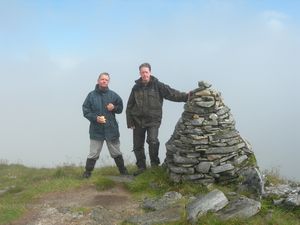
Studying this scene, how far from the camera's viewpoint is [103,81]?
14.1m

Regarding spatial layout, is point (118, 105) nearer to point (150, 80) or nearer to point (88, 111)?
point (88, 111)

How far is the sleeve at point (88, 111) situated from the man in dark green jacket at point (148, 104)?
1075 millimetres

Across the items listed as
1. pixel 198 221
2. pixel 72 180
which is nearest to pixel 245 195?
pixel 198 221

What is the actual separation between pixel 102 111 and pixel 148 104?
1438mm

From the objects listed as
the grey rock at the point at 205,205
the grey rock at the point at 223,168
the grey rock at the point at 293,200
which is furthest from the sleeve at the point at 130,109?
the grey rock at the point at 293,200

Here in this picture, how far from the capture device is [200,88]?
13391 millimetres

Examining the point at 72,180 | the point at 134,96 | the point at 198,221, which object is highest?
the point at 134,96

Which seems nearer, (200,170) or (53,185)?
(200,170)

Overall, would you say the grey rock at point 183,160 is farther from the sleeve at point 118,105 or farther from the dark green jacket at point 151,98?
the sleeve at point 118,105

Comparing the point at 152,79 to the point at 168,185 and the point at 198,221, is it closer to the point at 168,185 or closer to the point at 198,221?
the point at 168,185

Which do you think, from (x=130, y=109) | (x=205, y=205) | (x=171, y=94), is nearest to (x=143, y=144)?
(x=130, y=109)

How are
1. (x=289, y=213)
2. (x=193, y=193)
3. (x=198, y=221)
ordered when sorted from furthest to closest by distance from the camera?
(x=193, y=193), (x=289, y=213), (x=198, y=221)

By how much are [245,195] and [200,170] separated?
1604mm

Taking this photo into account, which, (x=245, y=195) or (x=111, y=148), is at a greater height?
(x=111, y=148)
